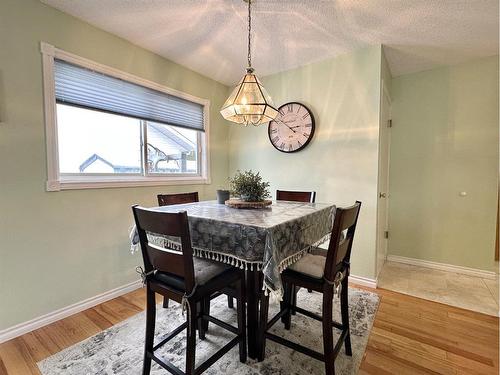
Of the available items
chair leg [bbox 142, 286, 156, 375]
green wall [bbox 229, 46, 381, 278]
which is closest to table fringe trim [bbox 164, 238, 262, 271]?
chair leg [bbox 142, 286, 156, 375]

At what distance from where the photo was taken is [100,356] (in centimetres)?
161

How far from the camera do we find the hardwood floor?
5.07 feet

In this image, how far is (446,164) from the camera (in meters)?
3.02

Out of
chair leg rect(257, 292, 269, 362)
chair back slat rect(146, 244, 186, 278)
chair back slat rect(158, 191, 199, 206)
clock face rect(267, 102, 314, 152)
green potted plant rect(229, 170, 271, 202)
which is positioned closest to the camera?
chair back slat rect(146, 244, 186, 278)

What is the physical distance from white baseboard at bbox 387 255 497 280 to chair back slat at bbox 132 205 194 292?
123 inches

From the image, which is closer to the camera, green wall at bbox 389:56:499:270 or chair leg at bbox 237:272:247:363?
chair leg at bbox 237:272:247:363

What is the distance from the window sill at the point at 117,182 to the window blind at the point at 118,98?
2.05 feet

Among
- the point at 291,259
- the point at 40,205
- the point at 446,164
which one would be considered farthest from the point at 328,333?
the point at 446,164

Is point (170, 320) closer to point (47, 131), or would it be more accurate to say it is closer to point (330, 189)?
point (47, 131)

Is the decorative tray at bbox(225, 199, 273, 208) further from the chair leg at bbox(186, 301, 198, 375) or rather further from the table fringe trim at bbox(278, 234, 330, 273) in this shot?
the chair leg at bbox(186, 301, 198, 375)

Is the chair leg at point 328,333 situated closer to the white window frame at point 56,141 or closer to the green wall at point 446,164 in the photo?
the white window frame at point 56,141

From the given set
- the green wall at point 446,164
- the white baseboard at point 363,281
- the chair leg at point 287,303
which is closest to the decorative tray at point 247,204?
the chair leg at point 287,303

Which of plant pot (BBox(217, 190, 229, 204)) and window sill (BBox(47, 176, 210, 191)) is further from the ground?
window sill (BBox(47, 176, 210, 191))

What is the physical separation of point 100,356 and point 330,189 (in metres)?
2.49
